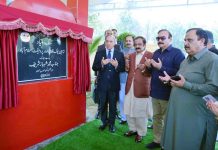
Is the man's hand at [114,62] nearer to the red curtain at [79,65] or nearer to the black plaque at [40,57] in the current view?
the red curtain at [79,65]

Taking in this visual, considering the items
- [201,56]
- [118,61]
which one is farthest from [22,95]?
[201,56]

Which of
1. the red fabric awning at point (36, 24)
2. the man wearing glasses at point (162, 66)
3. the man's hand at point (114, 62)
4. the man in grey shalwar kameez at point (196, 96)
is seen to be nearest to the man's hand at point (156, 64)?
the man wearing glasses at point (162, 66)

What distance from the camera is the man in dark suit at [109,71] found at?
363 cm

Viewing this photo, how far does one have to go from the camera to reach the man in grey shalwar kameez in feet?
7.07

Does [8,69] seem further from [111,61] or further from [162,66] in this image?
[162,66]

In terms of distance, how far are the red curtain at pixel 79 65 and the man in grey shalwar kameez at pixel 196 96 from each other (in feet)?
6.76

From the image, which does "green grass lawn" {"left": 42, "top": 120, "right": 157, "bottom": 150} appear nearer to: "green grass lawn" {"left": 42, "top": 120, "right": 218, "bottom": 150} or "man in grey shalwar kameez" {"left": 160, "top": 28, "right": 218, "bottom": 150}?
"green grass lawn" {"left": 42, "top": 120, "right": 218, "bottom": 150}

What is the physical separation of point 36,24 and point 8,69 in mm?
718

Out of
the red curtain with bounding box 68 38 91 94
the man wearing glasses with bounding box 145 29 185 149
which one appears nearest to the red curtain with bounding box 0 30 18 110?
the red curtain with bounding box 68 38 91 94

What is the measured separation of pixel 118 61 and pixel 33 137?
5.76 ft

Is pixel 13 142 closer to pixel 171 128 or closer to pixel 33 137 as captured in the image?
pixel 33 137

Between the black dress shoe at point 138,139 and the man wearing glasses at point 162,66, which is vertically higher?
the man wearing glasses at point 162,66

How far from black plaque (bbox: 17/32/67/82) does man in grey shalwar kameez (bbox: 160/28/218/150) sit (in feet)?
6.54

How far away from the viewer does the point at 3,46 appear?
2.66 m
